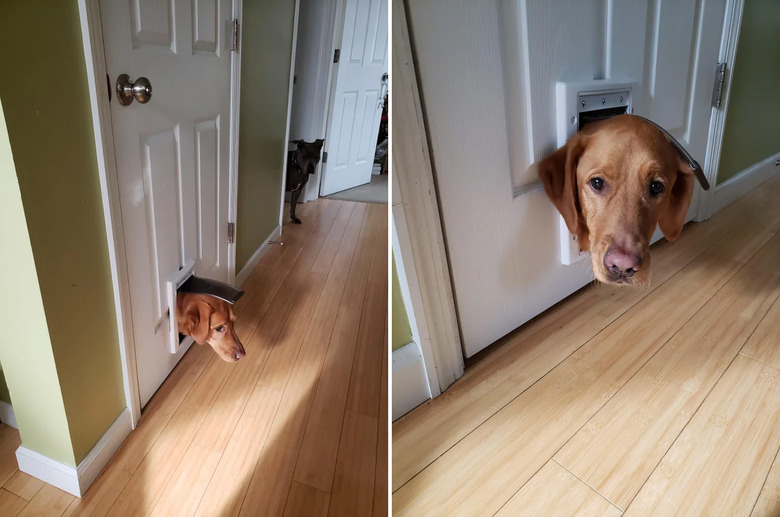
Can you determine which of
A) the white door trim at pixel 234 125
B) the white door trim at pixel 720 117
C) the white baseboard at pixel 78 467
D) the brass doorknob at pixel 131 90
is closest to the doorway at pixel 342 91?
the white door trim at pixel 234 125

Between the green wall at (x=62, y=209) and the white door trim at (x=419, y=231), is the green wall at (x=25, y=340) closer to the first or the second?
the green wall at (x=62, y=209)

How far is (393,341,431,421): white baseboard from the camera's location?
0.49 m

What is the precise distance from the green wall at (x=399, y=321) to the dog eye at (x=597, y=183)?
244 millimetres

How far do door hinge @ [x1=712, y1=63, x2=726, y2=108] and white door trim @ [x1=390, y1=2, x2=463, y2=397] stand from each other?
343mm

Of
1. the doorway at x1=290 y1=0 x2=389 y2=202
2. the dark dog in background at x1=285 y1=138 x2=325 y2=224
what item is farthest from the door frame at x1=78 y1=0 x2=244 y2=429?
the dark dog in background at x1=285 y1=138 x2=325 y2=224

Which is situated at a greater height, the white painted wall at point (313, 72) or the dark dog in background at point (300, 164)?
the white painted wall at point (313, 72)

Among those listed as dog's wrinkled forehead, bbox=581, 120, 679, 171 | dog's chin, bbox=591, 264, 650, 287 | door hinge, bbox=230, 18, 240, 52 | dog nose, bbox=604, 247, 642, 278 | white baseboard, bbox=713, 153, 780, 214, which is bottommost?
dog's chin, bbox=591, 264, 650, 287

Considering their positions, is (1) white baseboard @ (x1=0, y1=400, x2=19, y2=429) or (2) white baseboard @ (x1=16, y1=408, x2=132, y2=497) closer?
(2) white baseboard @ (x1=16, y1=408, x2=132, y2=497)

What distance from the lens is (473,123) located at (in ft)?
1.54

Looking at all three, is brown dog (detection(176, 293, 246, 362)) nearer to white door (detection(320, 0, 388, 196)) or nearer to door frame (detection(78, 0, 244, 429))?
door frame (detection(78, 0, 244, 429))

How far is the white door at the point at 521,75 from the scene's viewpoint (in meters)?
0.43

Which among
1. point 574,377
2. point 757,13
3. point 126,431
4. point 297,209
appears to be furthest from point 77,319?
point 297,209

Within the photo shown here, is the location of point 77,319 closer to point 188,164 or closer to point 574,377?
point 188,164

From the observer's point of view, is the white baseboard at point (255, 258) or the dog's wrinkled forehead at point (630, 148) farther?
the white baseboard at point (255, 258)
